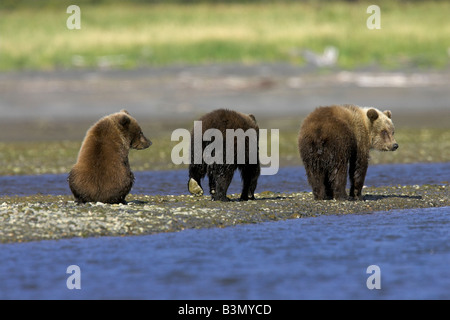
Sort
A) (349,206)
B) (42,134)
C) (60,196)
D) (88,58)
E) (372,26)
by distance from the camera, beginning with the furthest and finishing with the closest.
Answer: (372,26), (88,58), (42,134), (60,196), (349,206)

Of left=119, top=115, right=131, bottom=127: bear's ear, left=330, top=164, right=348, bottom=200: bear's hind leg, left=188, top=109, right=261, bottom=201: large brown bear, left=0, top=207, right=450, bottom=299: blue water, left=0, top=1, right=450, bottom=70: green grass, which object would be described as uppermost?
left=0, top=1, right=450, bottom=70: green grass

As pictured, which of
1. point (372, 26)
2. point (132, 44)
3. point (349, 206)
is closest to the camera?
point (349, 206)

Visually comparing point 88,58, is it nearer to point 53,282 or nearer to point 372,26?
point 372,26

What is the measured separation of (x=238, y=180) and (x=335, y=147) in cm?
393

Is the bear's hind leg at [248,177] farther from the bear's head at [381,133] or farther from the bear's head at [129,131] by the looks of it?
the bear's head at [381,133]

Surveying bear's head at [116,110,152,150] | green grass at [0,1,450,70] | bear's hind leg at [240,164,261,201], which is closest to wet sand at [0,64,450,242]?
green grass at [0,1,450,70]

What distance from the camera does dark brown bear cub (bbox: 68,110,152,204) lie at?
954 centimetres

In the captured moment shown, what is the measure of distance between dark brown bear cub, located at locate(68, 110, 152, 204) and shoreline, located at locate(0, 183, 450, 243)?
155mm

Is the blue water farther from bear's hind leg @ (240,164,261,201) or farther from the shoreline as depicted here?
bear's hind leg @ (240,164,261,201)

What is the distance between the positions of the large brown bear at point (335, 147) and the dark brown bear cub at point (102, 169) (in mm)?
2245

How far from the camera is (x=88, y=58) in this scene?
26984mm
